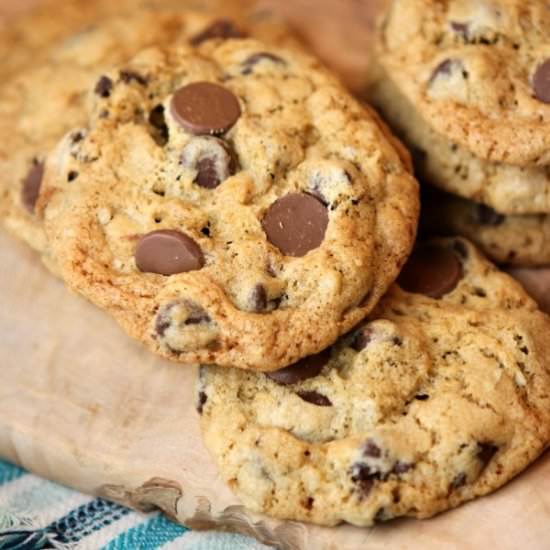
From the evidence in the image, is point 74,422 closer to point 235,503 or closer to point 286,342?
point 235,503

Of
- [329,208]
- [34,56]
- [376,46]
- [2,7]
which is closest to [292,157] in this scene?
[329,208]

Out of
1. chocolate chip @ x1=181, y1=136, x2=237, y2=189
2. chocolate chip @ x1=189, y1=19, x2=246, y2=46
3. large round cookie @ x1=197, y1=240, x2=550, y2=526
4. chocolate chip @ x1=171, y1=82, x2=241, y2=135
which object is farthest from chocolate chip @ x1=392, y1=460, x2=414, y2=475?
chocolate chip @ x1=189, y1=19, x2=246, y2=46

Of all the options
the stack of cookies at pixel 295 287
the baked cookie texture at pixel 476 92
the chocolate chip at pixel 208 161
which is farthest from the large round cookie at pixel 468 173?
the chocolate chip at pixel 208 161

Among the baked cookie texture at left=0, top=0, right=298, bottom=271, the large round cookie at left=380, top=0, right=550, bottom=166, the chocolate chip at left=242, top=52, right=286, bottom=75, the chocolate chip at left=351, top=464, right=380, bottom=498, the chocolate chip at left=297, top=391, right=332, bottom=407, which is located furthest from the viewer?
the baked cookie texture at left=0, top=0, right=298, bottom=271

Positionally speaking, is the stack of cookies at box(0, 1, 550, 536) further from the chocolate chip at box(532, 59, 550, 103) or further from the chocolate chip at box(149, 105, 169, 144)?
the chocolate chip at box(532, 59, 550, 103)

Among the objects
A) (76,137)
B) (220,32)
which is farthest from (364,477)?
(220,32)

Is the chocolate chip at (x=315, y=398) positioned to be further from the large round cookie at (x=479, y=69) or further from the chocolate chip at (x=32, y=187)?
the chocolate chip at (x=32, y=187)

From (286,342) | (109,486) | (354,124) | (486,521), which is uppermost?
(354,124)
